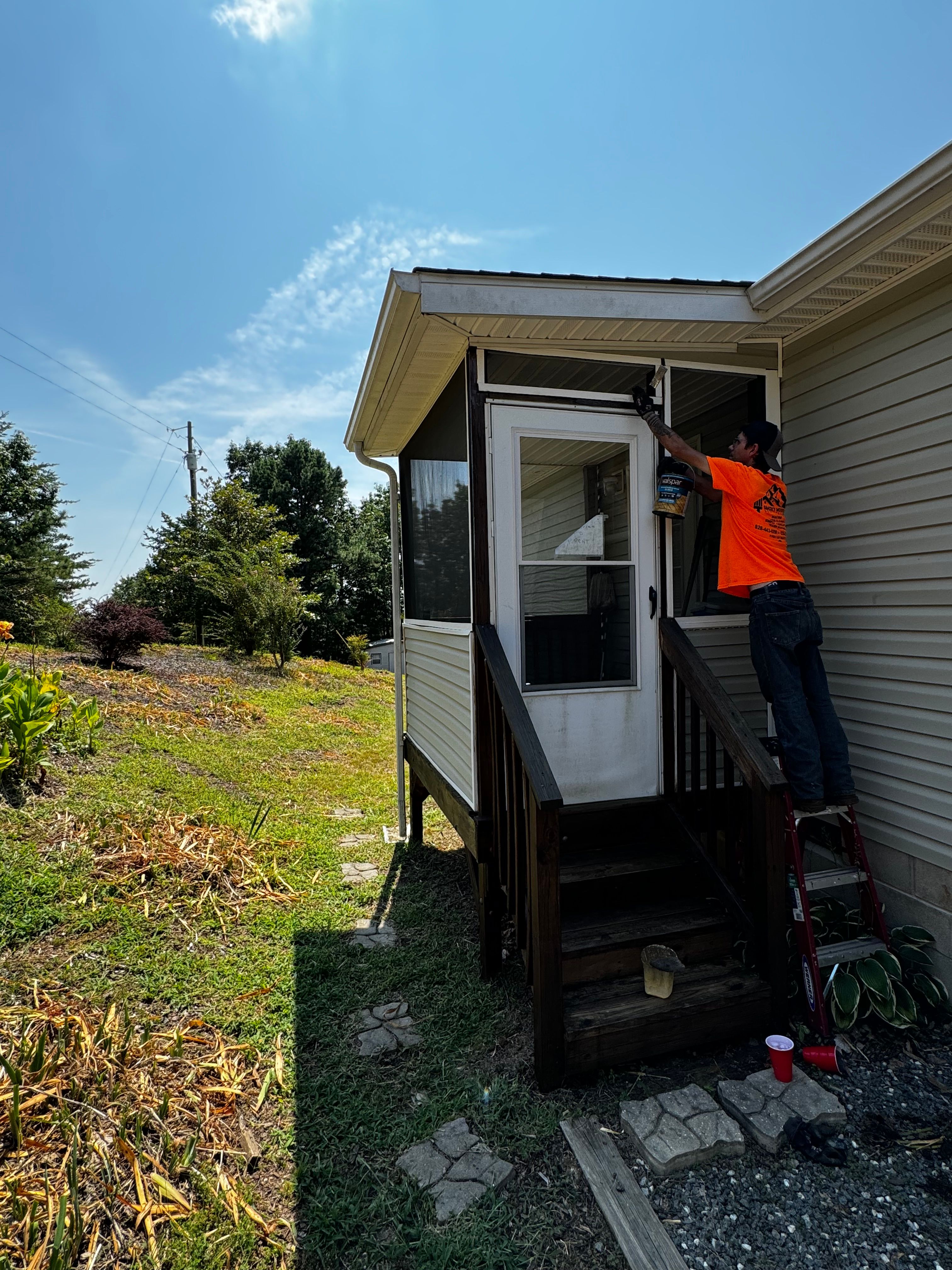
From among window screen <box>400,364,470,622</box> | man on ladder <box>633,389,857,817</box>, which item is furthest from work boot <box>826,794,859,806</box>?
window screen <box>400,364,470,622</box>

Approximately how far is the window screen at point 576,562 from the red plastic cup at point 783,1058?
4.83 feet

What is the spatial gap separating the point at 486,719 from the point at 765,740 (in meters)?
1.26

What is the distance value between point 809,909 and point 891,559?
4.93 feet

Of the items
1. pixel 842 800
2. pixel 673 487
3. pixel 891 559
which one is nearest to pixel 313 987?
pixel 842 800

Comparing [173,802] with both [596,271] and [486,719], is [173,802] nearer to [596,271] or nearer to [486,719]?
[486,719]

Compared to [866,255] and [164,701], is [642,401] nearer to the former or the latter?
[866,255]

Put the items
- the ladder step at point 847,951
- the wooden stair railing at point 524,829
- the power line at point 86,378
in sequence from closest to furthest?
the wooden stair railing at point 524,829 < the ladder step at point 847,951 < the power line at point 86,378

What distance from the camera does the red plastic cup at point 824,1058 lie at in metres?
2.19

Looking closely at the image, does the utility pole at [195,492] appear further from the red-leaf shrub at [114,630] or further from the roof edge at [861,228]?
the roof edge at [861,228]

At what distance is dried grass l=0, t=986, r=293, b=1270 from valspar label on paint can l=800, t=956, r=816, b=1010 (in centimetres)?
186

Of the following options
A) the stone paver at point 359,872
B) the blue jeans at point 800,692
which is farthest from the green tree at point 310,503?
the blue jeans at point 800,692

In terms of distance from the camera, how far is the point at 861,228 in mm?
2330

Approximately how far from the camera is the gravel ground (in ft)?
5.19

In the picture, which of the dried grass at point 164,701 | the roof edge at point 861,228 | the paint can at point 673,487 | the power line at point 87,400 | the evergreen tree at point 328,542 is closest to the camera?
the roof edge at point 861,228
